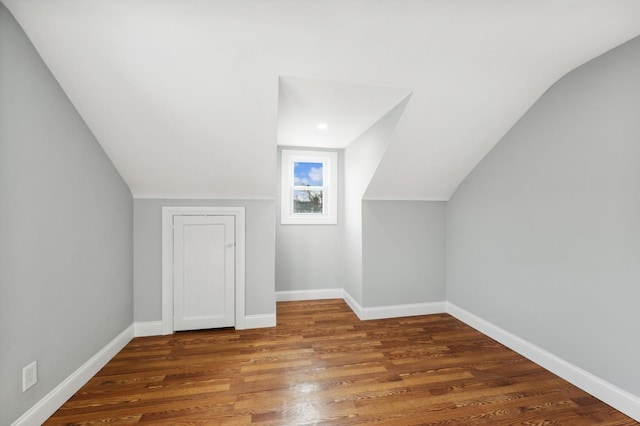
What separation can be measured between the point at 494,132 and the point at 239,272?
112 inches

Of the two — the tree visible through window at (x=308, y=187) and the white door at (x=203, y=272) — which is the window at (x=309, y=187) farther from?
the white door at (x=203, y=272)

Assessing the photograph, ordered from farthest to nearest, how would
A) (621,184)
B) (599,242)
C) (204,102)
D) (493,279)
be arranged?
(493,279)
(204,102)
(599,242)
(621,184)

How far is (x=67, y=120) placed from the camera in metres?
1.78

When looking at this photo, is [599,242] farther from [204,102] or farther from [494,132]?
[204,102]

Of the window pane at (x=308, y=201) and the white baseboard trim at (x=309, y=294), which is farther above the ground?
the window pane at (x=308, y=201)

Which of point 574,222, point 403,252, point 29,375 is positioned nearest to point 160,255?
point 29,375

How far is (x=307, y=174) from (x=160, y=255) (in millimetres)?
2117

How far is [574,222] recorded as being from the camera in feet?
6.40

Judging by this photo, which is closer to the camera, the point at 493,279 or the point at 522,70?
the point at 522,70

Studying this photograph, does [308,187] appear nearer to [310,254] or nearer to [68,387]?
[310,254]

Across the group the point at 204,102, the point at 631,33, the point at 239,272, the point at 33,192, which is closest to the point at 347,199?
the point at 239,272

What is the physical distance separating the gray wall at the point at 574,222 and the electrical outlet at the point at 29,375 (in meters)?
3.48

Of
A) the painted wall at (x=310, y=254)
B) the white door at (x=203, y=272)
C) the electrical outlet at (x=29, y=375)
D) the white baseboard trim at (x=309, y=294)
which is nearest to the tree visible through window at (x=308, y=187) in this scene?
the painted wall at (x=310, y=254)

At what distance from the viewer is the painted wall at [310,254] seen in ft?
12.3
